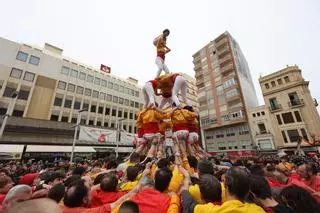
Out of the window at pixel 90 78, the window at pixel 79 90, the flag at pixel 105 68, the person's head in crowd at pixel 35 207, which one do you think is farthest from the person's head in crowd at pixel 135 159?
the flag at pixel 105 68

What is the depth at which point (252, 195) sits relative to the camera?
2.14 m

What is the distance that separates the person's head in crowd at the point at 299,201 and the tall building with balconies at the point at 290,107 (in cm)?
3120

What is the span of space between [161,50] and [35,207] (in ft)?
21.7

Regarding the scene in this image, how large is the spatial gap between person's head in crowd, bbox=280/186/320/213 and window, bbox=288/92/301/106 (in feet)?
109

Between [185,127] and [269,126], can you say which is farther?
[269,126]

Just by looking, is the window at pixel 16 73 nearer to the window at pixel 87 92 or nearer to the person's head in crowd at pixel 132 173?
the window at pixel 87 92

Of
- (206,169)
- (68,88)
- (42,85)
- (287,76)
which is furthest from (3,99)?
(287,76)

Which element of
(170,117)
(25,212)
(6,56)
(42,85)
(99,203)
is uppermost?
(6,56)

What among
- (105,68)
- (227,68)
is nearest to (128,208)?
(227,68)

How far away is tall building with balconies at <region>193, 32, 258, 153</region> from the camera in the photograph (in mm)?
34469

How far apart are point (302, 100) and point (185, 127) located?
102 feet

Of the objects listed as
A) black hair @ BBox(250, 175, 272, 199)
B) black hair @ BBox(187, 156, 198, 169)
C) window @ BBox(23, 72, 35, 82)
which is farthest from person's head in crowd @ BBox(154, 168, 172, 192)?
window @ BBox(23, 72, 35, 82)

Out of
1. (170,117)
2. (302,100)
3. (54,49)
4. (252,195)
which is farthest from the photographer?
(54,49)

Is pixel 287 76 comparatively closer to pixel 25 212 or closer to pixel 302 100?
pixel 302 100
